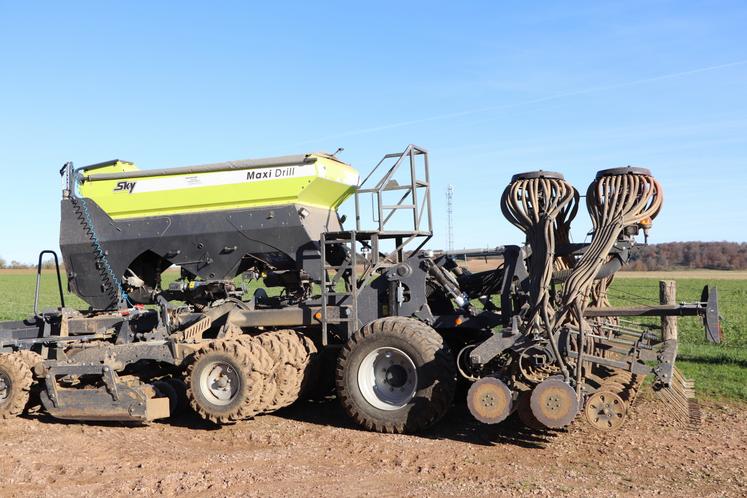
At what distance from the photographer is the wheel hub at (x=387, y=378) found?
25.9 ft

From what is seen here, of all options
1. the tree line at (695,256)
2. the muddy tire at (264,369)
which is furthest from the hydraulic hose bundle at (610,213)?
the tree line at (695,256)

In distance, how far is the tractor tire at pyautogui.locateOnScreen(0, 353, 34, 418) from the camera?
8547 millimetres

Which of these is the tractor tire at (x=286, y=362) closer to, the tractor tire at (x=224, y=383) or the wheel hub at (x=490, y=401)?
the tractor tire at (x=224, y=383)

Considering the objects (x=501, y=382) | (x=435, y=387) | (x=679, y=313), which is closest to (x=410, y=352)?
(x=435, y=387)

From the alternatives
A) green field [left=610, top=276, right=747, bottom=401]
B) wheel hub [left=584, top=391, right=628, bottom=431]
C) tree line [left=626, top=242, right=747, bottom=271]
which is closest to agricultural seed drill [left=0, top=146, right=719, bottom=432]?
wheel hub [left=584, top=391, right=628, bottom=431]

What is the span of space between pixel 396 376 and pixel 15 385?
438 centimetres

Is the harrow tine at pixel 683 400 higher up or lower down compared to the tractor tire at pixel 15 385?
lower down

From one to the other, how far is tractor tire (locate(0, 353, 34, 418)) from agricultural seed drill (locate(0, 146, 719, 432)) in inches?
0.9

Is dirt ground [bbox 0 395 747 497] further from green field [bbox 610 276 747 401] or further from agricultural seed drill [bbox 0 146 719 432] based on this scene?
green field [bbox 610 276 747 401]

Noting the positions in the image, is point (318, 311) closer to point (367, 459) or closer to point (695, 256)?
point (367, 459)

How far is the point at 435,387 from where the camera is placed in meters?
7.64

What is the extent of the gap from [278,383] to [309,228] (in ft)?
6.38

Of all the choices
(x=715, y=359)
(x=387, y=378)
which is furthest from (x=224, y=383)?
(x=715, y=359)

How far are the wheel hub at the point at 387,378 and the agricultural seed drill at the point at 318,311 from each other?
15 mm
